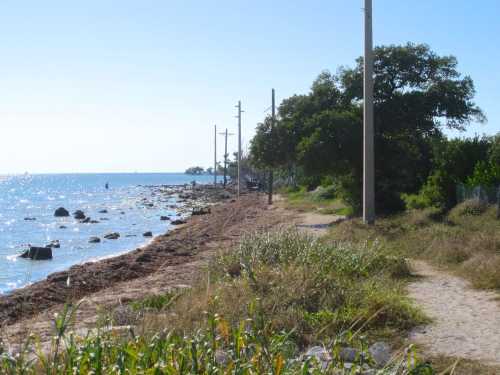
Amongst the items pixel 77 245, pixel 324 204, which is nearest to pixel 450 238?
pixel 324 204

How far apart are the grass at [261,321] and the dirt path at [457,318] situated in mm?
353

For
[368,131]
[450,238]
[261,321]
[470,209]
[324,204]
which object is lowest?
[324,204]

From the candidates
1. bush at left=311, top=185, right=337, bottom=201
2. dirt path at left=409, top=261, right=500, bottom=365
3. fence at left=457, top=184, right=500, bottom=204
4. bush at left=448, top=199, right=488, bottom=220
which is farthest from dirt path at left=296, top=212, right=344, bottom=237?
dirt path at left=409, top=261, right=500, bottom=365

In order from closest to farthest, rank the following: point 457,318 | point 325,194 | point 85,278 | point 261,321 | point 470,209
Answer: point 261,321 < point 457,318 < point 85,278 < point 470,209 < point 325,194

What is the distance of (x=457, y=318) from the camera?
339 inches

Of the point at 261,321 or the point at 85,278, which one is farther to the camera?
the point at 85,278

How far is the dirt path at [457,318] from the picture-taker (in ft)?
23.0

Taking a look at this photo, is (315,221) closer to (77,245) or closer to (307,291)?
(77,245)

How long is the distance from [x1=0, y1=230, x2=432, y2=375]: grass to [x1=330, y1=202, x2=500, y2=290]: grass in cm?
135

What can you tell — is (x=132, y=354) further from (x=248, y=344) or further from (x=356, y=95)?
(x=356, y=95)

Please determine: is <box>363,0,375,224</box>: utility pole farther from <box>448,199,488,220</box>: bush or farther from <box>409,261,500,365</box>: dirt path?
<box>409,261,500,365</box>: dirt path

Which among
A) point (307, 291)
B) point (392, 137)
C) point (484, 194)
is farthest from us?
point (392, 137)

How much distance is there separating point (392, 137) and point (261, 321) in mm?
21094

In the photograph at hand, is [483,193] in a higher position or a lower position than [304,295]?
higher
